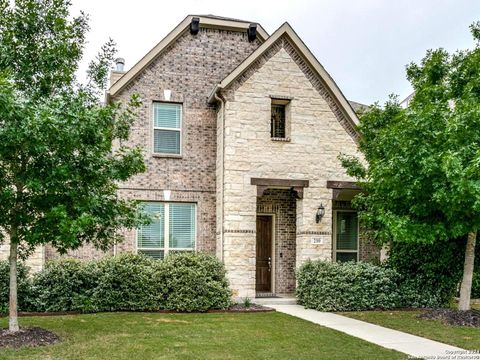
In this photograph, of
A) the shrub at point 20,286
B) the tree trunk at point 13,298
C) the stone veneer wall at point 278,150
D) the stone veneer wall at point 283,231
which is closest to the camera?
the tree trunk at point 13,298

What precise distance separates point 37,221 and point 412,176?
24.8 ft

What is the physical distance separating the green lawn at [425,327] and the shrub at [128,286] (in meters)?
3.62

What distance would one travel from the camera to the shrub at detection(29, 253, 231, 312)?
40.2 feet

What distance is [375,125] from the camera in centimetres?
1437

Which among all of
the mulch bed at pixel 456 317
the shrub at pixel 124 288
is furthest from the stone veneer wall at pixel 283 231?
the mulch bed at pixel 456 317

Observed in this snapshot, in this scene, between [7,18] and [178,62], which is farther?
[178,62]

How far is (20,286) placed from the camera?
39.4 ft

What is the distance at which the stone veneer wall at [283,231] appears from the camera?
15.8m

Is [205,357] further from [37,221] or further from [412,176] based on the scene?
[412,176]

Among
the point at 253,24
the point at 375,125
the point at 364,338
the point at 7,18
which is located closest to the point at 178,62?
the point at 253,24

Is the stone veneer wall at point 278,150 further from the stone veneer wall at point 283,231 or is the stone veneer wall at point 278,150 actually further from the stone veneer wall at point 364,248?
the stone veneer wall at point 364,248

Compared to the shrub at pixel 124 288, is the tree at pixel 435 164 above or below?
above

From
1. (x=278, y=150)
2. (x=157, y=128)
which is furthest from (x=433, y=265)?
(x=157, y=128)

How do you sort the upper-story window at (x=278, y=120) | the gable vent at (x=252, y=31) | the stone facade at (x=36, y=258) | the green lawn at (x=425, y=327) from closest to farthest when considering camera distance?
the green lawn at (x=425, y=327)
the stone facade at (x=36, y=258)
the upper-story window at (x=278, y=120)
the gable vent at (x=252, y=31)
